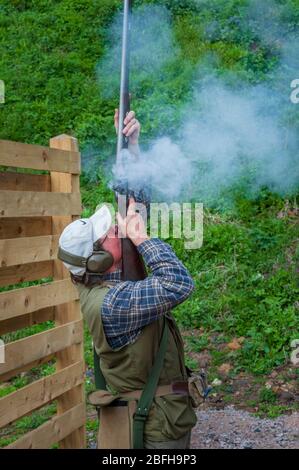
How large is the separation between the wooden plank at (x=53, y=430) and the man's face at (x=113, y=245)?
57.9 inches

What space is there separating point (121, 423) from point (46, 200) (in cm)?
181

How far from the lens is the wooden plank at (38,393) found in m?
4.03

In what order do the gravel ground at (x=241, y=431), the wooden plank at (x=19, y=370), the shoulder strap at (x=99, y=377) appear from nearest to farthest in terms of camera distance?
the shoulder strap at (x=99, y=377) → the wooden plank at (x=19, y=370) → the gravel ground at (x=241, y=431)

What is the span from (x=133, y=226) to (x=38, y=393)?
1648 millimetres

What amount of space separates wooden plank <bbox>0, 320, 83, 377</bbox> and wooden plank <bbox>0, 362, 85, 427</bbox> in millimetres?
170

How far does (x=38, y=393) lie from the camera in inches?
173

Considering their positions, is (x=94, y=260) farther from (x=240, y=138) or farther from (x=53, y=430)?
(x=240, y=138)

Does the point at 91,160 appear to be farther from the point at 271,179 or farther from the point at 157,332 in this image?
the point at 157,332

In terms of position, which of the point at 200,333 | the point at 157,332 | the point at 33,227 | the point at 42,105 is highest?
the point at 42,105

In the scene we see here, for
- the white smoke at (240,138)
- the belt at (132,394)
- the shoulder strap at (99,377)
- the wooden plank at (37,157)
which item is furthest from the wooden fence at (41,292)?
the white smoke at (240,138)

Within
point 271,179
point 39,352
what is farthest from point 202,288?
point 39,352

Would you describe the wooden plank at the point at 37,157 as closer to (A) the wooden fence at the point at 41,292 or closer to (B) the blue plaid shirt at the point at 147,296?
(A) the wooden fence at the point at 41,292

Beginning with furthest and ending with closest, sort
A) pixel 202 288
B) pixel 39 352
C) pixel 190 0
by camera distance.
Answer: pixel 190 0 < pixel 202 288 < pixel 39 352

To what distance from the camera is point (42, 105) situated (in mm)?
10547
